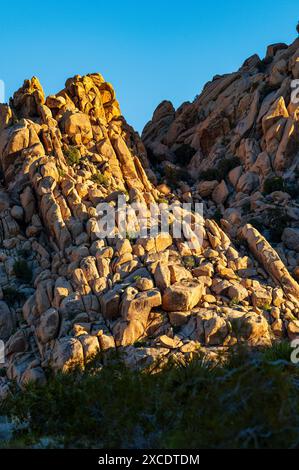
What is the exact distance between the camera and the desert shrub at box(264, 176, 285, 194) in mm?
39500

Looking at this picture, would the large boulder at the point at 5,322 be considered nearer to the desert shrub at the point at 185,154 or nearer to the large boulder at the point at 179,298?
the large boulder at the point at 179,298

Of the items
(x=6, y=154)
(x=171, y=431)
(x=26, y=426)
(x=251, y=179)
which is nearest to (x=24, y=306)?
(x=26, y=426)

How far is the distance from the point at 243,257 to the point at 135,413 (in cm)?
1851

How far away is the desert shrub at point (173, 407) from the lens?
35.5 feet

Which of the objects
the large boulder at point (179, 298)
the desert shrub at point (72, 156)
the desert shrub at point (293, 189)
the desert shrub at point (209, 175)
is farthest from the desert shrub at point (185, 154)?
the large boulder at point (179, 298)

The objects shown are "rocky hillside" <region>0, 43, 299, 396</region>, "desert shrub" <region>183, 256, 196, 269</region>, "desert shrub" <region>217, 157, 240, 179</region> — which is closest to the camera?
"rocky hillside" <region>0, 43, 299, 396</region>

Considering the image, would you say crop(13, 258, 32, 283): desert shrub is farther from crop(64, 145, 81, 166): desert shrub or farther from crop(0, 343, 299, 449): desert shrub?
crop(0, 343, 299, 449): desert shrub

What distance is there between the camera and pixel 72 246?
30500 mm

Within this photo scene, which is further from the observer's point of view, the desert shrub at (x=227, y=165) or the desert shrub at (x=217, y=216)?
the desert shrub at (x=227, y=165)

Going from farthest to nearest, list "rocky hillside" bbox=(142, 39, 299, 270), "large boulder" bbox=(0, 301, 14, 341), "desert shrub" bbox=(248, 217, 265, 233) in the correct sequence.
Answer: "rocky hillside" bbox=(142, 39, 299, 270) < "desert shrub" bbox=(248, 217, 265, 233) < "large boulder" bbox=(0, 301, 14, 341)

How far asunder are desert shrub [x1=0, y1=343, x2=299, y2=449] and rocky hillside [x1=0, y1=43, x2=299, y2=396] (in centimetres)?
171

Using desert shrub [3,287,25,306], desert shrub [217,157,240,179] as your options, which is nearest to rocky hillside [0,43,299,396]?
desert shrub [3,287,25,306]

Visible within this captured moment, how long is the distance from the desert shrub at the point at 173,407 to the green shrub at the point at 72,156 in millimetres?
22822

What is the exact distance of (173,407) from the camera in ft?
45.1
